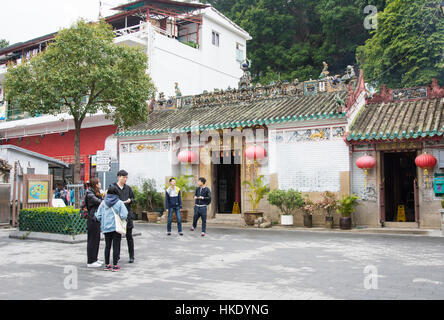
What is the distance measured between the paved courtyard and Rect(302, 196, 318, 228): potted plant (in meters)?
2.55

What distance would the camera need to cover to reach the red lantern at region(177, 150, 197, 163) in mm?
15805

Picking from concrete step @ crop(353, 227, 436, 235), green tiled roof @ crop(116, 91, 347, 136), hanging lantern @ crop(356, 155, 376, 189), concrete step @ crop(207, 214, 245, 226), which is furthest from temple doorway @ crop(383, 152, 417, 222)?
concrete step @ crop(207, 214, 245, 226)

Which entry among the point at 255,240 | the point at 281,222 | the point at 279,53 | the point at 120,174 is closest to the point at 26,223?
the point at 120,174

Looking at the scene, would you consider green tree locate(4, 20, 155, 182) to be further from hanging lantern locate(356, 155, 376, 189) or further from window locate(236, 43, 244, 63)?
window locate(236, 43, 244, 63)

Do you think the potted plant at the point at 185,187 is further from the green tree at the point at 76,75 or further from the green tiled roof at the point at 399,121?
the green tiled roof at the point at 399,121

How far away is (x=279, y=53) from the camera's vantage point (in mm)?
29750

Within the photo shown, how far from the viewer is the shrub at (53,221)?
33.2 ft

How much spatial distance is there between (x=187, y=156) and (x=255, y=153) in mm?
2831

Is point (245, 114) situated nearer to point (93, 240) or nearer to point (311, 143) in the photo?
point (311, 143)

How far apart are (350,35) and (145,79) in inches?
802

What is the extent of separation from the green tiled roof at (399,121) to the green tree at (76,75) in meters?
6.96

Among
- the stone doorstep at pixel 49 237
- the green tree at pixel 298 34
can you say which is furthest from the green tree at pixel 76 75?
the green tree at pixel 298 34

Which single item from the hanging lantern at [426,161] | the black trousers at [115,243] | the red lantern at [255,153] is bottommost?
the black trousers at [115,243]

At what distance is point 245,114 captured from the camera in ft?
49.9
